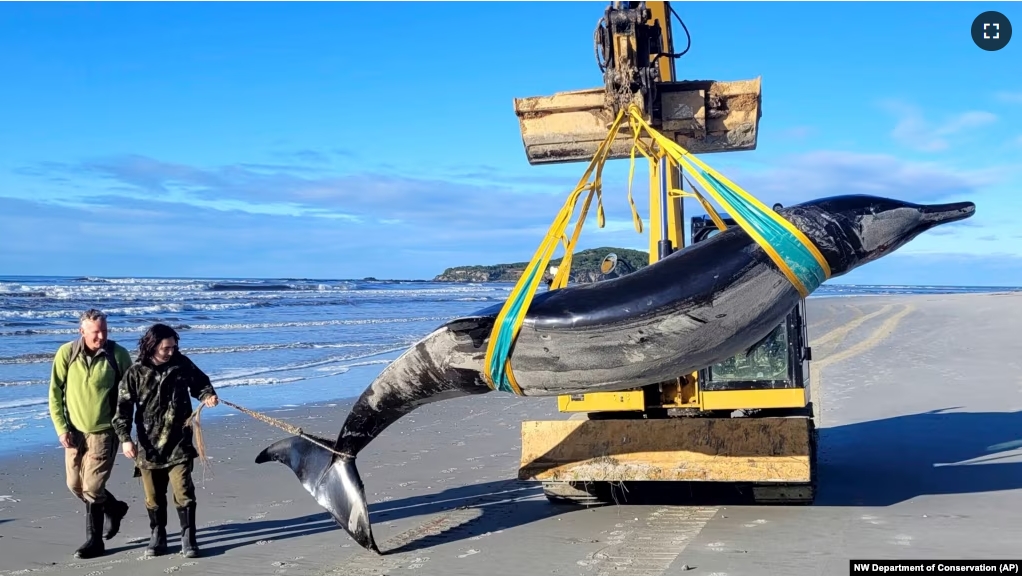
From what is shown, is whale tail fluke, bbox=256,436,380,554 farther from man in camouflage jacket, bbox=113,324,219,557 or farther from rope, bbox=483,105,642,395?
rope, bbox=483,105,642,395

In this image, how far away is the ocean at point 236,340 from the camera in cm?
1482

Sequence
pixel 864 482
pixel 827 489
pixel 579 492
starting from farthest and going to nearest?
pixel 864 482, pixel 827 489, pixel 579 492

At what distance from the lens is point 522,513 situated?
7.73 metres

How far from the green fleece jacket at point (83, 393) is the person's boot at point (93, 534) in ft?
1.78

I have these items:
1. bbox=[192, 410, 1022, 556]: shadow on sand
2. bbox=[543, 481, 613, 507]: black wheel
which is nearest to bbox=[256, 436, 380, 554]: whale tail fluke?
bbox=[192, 410, 1022, 556]: shadow on sand

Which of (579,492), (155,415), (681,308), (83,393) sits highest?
(681,308)

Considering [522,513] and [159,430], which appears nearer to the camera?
[159,430]

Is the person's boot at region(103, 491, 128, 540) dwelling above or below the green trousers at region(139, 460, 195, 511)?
below

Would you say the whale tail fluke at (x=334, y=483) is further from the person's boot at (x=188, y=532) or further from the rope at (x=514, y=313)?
the rope at (x=514, y=313)

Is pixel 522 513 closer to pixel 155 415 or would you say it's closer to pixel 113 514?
pixel 155 415

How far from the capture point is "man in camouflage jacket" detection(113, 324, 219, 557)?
667cm

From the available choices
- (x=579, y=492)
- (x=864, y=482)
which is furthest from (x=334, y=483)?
(x=864, y=482)

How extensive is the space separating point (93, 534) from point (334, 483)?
5.74 ft

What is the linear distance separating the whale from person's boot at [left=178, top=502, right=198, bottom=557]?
7.63ft
